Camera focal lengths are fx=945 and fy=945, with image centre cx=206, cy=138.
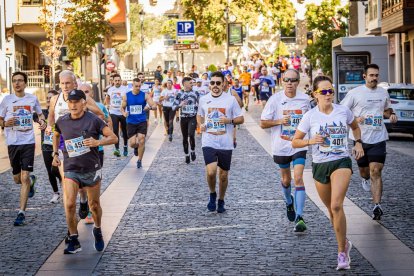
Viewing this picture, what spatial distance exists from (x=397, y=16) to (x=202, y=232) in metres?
30.3

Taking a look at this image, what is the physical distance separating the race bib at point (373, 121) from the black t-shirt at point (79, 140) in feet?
12.4

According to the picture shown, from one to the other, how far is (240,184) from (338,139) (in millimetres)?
7047

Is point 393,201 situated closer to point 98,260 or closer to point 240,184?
point 240,184

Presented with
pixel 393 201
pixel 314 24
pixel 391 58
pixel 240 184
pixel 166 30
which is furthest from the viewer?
pixel 166 30

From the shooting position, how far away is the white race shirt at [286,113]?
10.9 metres

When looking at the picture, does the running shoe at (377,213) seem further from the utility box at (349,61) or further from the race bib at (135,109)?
the utility box at (349,61)

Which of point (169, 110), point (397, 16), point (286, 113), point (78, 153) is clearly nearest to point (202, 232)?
point (286, 113)

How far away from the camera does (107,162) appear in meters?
20.4

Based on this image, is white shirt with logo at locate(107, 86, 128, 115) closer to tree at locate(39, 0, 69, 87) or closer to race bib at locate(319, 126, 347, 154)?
race bib at locate(319, 126, 347, 154)

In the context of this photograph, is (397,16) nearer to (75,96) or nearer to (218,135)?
(218,135)

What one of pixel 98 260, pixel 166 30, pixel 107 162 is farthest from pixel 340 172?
pixel 166 30

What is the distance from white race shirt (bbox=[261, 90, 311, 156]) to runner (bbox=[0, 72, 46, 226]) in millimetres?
3090

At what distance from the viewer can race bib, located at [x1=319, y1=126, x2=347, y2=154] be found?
28.1ft

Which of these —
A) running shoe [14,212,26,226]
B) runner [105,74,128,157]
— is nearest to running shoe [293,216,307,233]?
running shoe [14,212,26,226]
